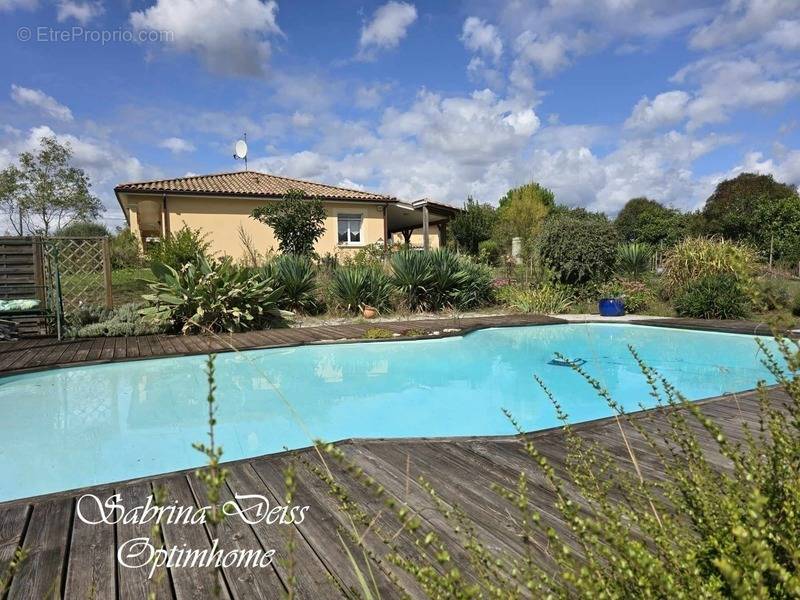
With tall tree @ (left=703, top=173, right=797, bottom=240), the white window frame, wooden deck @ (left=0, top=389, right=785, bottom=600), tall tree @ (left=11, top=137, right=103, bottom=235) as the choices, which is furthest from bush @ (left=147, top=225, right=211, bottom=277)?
tall tree @ (left=11, top=137, right=103, bottom=235)

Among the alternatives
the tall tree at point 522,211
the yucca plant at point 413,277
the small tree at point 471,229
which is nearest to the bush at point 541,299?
the yucca plant at point 413,277

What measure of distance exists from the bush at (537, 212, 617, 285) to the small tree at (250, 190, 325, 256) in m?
6.08

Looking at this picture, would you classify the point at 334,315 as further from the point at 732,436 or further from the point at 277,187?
the point at 277,187

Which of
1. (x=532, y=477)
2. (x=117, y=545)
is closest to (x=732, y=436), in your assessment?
(x=532, y=477)

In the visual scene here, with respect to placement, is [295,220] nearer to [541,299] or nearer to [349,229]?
[541,299]

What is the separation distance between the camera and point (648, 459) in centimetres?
282

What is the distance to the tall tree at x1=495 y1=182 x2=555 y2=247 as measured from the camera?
2450 cm

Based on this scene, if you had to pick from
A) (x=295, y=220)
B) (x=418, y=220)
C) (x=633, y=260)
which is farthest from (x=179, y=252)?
(x=418, y=220)

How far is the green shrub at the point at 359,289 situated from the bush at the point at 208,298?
1.93 meters

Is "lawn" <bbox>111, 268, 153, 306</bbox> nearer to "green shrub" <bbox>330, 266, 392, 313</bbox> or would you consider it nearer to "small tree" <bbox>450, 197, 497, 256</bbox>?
"green shrub" <bbox>330, 266, 392, 313</bbox>

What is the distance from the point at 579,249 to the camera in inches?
459

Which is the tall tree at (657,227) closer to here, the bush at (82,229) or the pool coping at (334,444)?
the pool coping at (334,444)

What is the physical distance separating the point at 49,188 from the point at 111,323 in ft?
84.2

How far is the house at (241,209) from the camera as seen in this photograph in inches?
623
